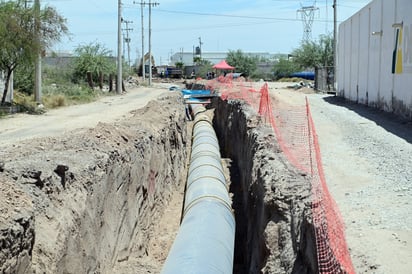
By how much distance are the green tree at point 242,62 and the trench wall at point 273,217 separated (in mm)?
68932

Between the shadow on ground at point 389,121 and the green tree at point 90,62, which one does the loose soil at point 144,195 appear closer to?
the shadow on ground at point 389,121

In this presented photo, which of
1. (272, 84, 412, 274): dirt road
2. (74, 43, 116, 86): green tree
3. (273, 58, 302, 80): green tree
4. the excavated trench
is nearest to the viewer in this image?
(272, 84, 412, 274): dirt road

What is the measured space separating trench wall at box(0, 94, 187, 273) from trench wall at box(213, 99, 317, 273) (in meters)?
1.98

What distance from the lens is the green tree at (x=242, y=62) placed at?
82.2 metres

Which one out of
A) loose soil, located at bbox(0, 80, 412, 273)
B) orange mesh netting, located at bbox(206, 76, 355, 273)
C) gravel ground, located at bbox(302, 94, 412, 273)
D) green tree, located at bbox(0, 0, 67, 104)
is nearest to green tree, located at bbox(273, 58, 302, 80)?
green tree, located at bbox(0, 0, 67, 104)

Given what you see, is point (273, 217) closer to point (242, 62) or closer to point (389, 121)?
point (389, 121)

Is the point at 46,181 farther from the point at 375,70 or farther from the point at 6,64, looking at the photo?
the point at 6,64

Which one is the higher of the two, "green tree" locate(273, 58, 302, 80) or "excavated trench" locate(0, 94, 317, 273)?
"green tree" locate(273, 58, 302, 80)

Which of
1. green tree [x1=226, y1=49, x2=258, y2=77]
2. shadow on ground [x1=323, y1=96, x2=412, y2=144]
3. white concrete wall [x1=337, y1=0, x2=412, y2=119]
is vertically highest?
green tree [x1=226, y1=49, x2=258, y2=77]

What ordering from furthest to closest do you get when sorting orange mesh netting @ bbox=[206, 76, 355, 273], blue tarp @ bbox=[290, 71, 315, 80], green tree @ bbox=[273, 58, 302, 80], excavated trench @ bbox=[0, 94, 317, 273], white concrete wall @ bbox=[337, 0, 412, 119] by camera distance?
1. green tree @ bbox=[273, 58, 302, 80]
2. blue tarp @ bbox=[290, 71, 315, 80]
3. white concrete wall @ bbox=[337, 0, 412, 119]
4. excavated trench @ bbox=[0, 94, 317, 273]
5. orange mesh netting @ bbox=[206, 76, 355, 273]

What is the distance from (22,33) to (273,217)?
1994cm

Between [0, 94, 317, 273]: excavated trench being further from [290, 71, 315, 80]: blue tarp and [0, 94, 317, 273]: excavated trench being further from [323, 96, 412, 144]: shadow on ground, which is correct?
[290, 71, 315, 80]: blue tarp

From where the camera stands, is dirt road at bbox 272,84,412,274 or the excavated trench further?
the excavated trench

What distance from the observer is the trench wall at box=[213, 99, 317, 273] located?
6035 mm
